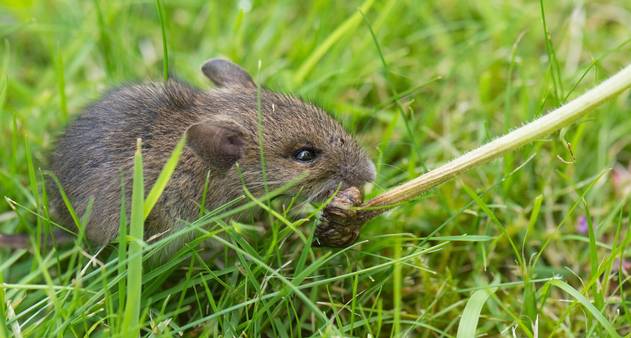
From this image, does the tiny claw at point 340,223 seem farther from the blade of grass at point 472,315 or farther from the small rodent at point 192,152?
the blade of grass at point 472,315

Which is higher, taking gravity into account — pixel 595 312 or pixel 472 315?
pixel 472 315

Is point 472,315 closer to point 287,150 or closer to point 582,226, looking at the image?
point 287,150

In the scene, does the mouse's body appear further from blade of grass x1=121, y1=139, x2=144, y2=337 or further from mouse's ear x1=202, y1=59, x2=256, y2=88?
blade of grass x1=121, y1=139, x2=144, y2=337

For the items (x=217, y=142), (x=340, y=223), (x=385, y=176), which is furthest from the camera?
(x=385, y=176)

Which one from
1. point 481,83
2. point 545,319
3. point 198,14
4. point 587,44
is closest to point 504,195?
point 545,319

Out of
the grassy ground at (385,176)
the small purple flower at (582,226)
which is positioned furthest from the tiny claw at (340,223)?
the small purple flower at (582,226)

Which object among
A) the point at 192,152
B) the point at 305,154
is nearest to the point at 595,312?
the point at 305,154
